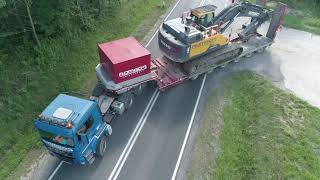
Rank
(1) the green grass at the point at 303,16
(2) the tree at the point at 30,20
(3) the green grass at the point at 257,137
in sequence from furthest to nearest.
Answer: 1. (1) the green grass at the point at 303,16
2. (2) the tree at the point at 30,20
3. (3) the green grass at the point at 257,137

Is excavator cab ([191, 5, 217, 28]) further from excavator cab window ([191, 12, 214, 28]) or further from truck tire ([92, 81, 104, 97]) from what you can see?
truck tire ([92, 81, 104, 97])

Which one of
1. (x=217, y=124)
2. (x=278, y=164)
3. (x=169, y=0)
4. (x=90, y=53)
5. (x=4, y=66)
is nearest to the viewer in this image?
(x=278, y=164)

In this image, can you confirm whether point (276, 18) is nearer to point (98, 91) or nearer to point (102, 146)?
point (98, 91)

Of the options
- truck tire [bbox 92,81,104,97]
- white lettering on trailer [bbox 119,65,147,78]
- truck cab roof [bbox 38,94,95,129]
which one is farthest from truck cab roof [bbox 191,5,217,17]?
truck cab roof [bbox 38,94,95,129]

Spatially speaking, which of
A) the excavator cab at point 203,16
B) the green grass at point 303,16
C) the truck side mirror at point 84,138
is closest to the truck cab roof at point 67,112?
the truck side mirror at point 84,138

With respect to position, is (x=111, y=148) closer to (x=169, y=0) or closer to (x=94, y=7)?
(x=94, y=7)

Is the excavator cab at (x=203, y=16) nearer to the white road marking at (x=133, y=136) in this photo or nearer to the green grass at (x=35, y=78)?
the white road marking at (x=133, y=136)

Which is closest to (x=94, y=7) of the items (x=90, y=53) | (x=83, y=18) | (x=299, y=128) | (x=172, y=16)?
(x=83, y=18)
